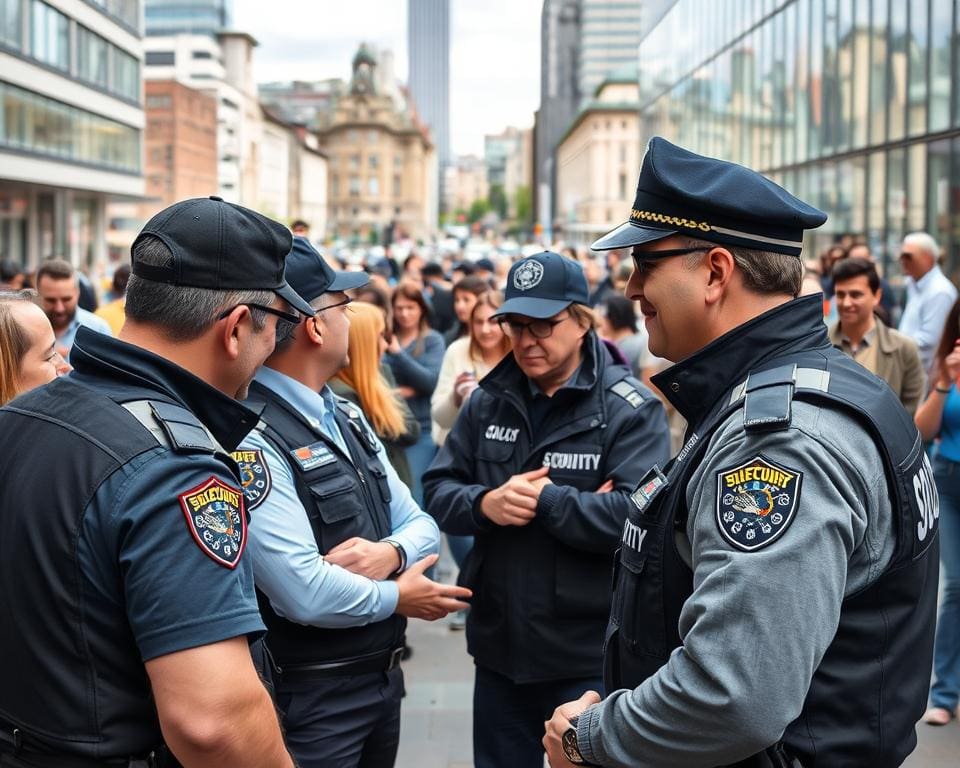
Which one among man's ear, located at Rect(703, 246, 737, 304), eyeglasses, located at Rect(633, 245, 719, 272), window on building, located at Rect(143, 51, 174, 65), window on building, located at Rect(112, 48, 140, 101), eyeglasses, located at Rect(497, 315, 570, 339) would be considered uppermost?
window on building, located at Rect(143, 51, 174, 65)

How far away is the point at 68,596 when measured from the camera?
1907 millimetres

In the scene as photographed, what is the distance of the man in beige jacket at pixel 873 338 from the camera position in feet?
20.8

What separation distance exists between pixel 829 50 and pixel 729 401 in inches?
774

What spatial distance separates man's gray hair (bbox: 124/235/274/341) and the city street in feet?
11.5

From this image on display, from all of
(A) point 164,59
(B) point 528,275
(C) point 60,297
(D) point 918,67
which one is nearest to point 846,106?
(D) point 918,67

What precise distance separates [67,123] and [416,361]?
1502 inches

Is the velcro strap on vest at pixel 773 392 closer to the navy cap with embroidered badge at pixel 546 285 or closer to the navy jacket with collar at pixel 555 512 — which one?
the navy jacket with collar at pixel 555 512

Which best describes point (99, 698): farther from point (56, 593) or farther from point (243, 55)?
point (243, 55)

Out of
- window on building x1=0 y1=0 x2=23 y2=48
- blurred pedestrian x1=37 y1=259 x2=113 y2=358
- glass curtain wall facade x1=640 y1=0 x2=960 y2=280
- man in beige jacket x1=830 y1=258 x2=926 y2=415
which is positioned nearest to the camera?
man in beige jacket x1=830 y1=258 x2=926 y2=415

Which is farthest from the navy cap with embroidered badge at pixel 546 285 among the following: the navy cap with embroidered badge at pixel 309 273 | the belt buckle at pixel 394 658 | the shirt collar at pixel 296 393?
the belt buckle at pixel 394 658

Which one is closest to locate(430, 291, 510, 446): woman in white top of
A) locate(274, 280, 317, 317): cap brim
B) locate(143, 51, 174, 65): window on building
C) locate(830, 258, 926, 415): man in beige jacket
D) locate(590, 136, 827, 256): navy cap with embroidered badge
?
locate(830, 258, 926, 415): man in beige jacket

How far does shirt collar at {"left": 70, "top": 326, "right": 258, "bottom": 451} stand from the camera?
205cm

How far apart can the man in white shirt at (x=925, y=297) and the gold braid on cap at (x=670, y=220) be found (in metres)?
6.66

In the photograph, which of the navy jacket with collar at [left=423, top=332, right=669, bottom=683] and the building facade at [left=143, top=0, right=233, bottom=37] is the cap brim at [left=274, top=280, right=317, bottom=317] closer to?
the navy jacket with collar at [left=423, top=332, right=669, bottom=683]
